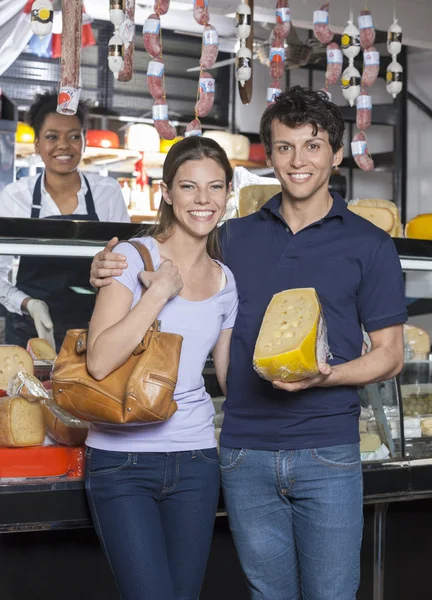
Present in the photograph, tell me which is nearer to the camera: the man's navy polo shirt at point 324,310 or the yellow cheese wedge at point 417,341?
the man's navy polo shirt at point 324,310

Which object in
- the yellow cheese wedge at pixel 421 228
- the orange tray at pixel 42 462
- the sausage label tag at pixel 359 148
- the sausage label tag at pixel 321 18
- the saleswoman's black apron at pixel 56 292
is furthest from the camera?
the sausage label tag at pixel 321 18

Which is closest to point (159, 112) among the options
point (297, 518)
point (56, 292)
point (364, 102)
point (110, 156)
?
point (56, 292)

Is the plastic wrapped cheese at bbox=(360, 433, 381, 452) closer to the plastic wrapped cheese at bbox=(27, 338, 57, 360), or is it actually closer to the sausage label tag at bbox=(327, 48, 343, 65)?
the plastic wrapped cheese at bbox=(27, 338, 57, 360)

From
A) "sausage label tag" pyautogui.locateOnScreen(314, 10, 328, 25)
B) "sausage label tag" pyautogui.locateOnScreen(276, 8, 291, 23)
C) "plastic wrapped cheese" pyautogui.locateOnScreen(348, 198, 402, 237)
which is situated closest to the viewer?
"plastic wrapped cheese" pyautogui.locateOnScreen(348, 198, 402, 237)

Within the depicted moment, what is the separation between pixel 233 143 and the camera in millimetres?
7273

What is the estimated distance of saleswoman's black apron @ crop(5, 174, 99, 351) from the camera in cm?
269

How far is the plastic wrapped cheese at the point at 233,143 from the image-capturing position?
7230mm

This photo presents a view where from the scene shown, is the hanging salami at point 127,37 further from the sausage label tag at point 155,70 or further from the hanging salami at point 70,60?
the hanging salami at point 70,60

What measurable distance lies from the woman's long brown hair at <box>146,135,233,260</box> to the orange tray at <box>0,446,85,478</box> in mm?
679

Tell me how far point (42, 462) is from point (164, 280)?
0.77 m

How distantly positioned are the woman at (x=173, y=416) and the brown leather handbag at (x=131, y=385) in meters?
0.04

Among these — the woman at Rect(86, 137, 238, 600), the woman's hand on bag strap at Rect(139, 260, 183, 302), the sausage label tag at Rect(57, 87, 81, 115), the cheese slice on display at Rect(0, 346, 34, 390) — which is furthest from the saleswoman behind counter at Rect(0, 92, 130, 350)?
the woman's hand on bag strap at Rect(139, 260, 183, 302)

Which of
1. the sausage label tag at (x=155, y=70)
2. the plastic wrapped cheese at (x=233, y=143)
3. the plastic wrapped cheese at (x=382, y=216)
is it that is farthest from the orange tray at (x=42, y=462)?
the plastic wrapped cheese at (x=233, y=143)

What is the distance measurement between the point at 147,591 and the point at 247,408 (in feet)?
1.53
